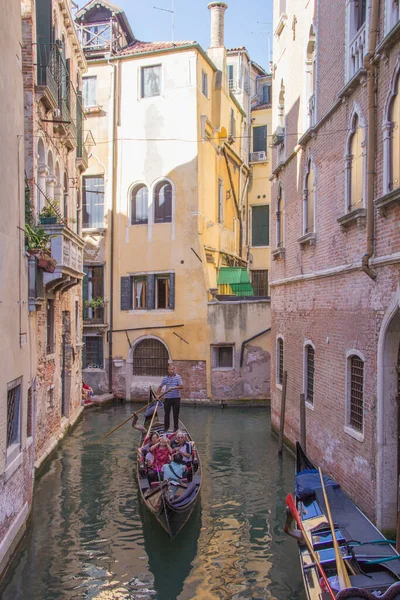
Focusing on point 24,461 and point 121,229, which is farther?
point 121,229

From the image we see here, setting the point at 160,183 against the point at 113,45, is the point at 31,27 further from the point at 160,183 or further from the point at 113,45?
the point at 113,45

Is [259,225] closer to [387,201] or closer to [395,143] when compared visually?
[395,143]

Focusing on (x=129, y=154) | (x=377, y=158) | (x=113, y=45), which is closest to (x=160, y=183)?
(x=129, y=154)

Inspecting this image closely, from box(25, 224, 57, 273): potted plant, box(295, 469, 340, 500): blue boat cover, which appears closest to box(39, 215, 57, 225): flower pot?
box(25, 224, 57, 273): potted plant

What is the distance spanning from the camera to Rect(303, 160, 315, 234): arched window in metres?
10.6

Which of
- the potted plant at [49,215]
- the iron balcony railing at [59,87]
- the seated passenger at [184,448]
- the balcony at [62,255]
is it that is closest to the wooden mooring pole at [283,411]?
the seated passenger at [184,448]

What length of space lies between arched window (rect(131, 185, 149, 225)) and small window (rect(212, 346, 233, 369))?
453 centimetres

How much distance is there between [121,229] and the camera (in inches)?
777

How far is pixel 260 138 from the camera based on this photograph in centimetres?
2541

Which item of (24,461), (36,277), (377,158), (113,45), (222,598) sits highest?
(113,45)

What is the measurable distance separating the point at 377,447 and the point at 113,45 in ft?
56.9

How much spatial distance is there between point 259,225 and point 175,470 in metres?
16.7

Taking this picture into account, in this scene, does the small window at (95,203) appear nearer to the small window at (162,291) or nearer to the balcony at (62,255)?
the small window at (162,291)

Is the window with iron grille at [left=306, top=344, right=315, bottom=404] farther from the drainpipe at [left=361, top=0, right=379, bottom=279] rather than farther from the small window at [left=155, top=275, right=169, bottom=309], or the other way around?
the small window at [left=155, top=275, right=169, bottom=309]
